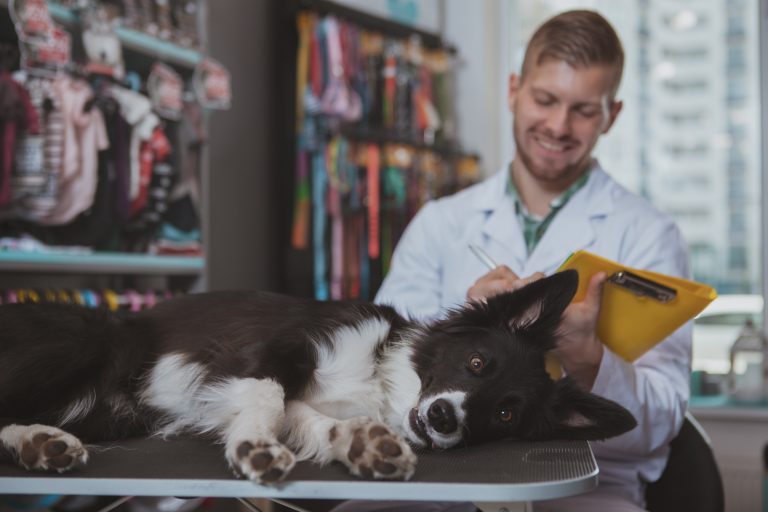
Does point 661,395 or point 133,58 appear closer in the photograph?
point 661,395

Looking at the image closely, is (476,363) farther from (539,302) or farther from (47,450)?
(47,450)

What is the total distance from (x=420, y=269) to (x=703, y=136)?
3700 mm

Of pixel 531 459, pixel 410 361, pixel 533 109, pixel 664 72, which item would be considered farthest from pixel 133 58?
pixel 664 72

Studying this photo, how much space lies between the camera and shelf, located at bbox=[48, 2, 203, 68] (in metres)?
3.37

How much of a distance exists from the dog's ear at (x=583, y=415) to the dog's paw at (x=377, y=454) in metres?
0.46

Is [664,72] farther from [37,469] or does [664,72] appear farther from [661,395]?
[37,469]

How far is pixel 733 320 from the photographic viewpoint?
5258 millimetres

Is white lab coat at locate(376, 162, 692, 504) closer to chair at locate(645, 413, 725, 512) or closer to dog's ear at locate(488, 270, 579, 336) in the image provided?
chair at locate(645, 413, 725, 512)

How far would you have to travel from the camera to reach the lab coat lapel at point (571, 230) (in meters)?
2.31

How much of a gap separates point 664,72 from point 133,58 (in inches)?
144

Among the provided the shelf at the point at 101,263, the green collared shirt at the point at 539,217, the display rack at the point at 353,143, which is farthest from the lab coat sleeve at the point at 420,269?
the display rack at the point at 353,143

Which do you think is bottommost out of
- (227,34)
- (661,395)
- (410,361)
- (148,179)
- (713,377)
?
(713,377)

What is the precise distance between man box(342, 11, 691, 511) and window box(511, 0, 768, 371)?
3.20 metres

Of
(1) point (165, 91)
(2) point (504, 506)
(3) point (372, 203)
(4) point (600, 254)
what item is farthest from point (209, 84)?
(2) point (504, 506)
